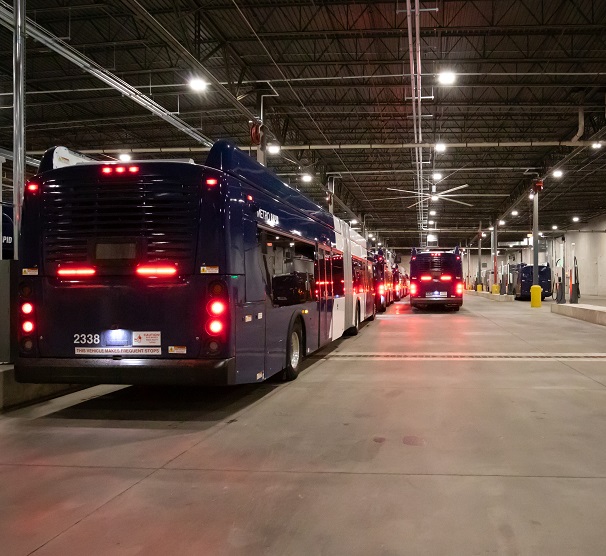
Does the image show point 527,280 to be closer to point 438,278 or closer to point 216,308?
point 438,278

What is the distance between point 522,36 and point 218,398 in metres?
14.4

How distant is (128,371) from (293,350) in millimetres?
3468

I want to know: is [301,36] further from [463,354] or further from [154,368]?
[154,368]

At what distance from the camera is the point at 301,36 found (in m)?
15.8

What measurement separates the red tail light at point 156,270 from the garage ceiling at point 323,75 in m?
7.03

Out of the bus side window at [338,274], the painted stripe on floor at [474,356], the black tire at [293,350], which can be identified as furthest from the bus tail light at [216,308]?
the bus side window at [338,274]

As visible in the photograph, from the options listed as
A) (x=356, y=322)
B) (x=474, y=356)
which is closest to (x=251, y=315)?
(x=474, y=356)

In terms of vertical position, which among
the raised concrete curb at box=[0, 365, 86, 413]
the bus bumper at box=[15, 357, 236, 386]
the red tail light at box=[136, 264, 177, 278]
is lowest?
the raised concrete curb at box=[0, 365, 86, 413]

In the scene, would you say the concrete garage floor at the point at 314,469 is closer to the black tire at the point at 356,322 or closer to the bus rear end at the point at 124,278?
the bus rear end at the point at 124,278

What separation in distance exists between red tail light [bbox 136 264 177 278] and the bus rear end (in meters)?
0.01

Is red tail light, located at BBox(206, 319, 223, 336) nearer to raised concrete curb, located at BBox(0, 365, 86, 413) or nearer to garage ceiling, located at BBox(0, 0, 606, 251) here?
raised concrete curb, located at BBox(0, 365, 86, 413)

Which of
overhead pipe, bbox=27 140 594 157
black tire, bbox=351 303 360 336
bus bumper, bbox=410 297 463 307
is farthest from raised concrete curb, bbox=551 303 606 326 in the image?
black tire, bbox=351 303 360 336

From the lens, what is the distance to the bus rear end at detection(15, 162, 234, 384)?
650 centimetres

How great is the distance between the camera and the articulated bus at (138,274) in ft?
21.3
